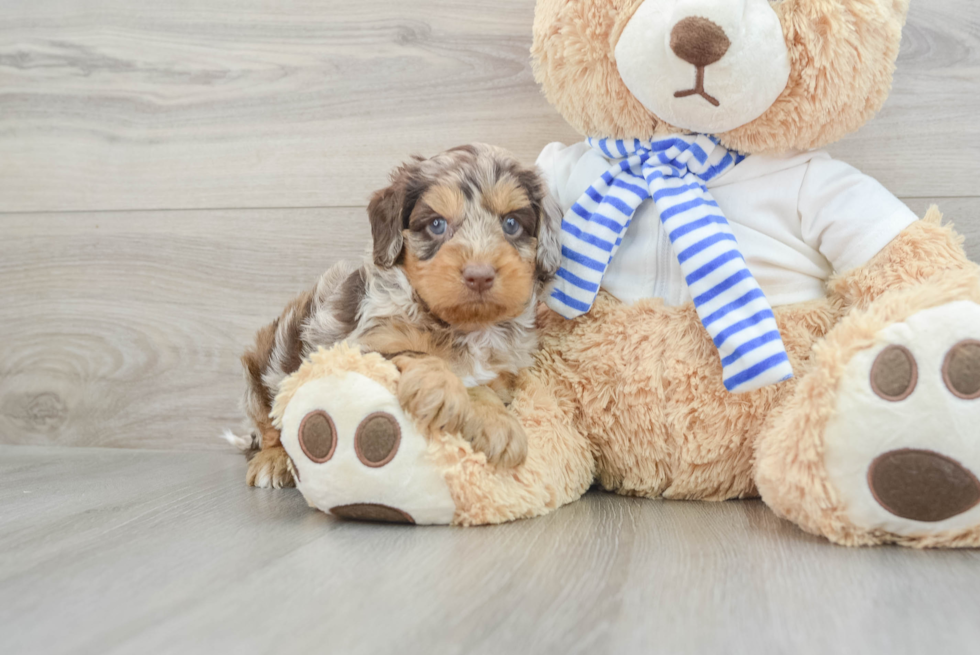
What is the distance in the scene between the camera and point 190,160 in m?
2.45

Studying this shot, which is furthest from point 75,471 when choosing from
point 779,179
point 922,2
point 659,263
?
point 922,2

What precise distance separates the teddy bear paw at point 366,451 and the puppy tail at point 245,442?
2.75 ft

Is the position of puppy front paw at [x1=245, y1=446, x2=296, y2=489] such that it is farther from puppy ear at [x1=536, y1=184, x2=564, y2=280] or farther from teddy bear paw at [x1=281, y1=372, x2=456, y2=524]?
puppy ear at [x1=536, y1=184, x2=564, y2=280]

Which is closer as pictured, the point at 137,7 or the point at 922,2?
the point at 922,2

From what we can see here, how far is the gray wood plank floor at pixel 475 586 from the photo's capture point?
3.17ft

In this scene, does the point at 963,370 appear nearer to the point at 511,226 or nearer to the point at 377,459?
the point at 511,226

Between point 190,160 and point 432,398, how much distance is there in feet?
4.94

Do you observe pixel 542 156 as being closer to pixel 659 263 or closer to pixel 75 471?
pixel 659 263

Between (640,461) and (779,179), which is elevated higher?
(779,179)

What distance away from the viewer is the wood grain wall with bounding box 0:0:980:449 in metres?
2.26

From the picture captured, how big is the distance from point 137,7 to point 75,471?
1.44 meters

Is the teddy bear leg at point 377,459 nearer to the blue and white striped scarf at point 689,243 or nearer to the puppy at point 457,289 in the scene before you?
the puppy at point 457,289

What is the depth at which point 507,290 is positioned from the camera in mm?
1482

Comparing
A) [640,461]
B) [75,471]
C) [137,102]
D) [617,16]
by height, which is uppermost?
[617,16]
